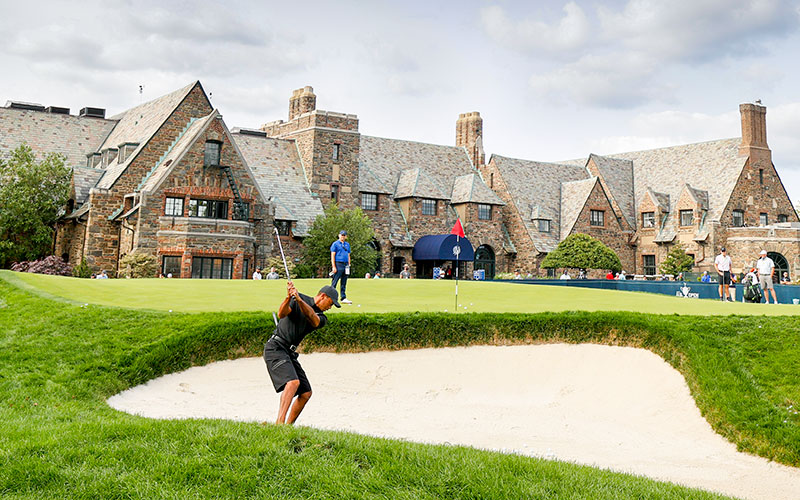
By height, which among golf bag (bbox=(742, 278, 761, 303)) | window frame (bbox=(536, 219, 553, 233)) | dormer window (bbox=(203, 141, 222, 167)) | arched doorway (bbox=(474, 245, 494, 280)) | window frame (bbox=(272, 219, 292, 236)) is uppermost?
dormer window (bbox=(203, 141, 222, 167))

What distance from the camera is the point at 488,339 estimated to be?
17484mm

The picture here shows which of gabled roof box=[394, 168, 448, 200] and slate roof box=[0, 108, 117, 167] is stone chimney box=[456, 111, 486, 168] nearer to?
gabled roof box=[394, 168, 448, 200]

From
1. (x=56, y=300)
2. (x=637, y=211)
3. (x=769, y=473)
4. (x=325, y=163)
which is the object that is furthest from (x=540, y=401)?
(x=637, y=211)

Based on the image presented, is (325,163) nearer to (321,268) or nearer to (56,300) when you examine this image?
(321,268)

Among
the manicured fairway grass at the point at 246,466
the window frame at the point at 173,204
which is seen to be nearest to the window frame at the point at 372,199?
the window frame at the point at 173,204

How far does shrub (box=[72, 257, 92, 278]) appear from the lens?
124 feet

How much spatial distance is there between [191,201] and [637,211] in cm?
3971

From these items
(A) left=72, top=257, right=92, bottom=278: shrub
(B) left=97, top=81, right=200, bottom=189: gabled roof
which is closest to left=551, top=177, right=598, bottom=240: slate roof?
(B) left=97, top=81, right=200, bottom=189: gabled roof

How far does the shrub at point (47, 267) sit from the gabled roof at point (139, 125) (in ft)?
16.9

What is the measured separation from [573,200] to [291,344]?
5462 centimetres

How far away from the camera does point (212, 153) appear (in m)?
41.8

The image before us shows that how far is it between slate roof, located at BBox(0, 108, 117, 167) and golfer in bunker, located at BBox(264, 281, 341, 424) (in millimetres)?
44828

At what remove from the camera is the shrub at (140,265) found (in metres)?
36.4

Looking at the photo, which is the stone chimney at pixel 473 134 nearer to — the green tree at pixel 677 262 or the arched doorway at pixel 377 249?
the arched doorway at pixel 377 249
